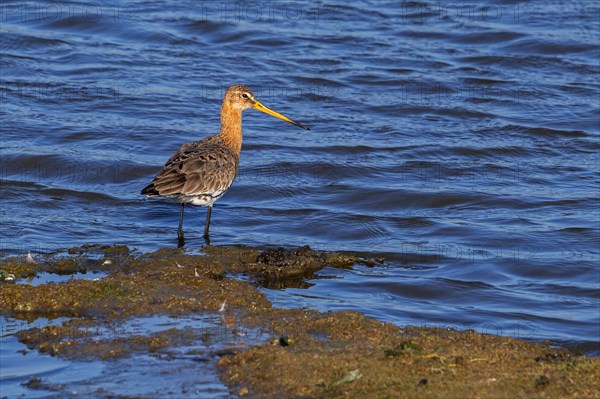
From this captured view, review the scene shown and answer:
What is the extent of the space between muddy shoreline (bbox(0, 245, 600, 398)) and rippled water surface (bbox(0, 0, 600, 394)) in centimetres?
79

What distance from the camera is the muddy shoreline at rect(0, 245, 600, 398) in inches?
239

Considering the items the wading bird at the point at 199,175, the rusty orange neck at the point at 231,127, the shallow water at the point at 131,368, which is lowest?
the shallow water at the point at 131,368

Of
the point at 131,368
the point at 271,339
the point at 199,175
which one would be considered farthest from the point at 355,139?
the point at 131,368

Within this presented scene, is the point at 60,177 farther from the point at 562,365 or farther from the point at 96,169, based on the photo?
the point at 562,365

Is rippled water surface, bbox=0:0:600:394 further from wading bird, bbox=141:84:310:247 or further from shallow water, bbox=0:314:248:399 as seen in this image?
shallow water, bbox=0:314:248:399

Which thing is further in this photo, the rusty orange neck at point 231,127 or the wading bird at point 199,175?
the rusty orange neck at point 231,127

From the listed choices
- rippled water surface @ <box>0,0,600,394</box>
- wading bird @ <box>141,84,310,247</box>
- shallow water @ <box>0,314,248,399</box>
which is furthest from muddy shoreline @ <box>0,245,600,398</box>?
wading bird @ <box>141,84,310,247</box>

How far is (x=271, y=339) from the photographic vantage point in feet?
22.9

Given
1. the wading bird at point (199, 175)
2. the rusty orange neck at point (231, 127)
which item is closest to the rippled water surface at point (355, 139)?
the wading bird at point (199, 175)

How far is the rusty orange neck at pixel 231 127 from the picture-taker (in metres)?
11.7

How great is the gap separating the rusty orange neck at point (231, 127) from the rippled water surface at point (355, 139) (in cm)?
79

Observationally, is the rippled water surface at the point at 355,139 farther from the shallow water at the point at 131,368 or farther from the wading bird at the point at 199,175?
the shallow water at the point at 131,368

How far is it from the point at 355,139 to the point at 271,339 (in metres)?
7.84

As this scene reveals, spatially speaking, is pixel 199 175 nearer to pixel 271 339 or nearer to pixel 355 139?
pixel 271 339
